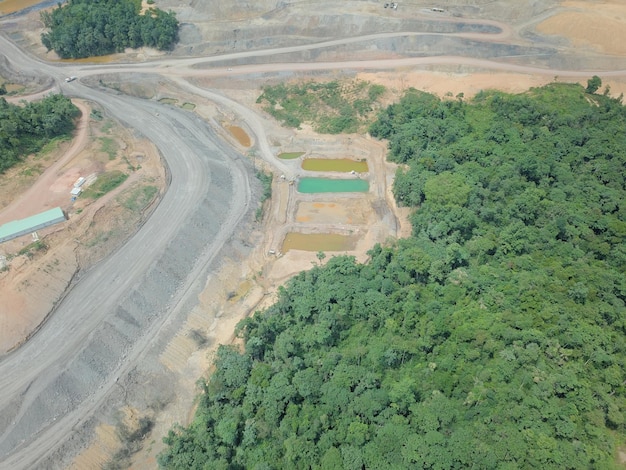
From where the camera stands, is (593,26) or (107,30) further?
(107,30)

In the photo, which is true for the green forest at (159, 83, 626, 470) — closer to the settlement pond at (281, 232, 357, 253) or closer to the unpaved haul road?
the settlement pond at (281, 232, 357, 253)

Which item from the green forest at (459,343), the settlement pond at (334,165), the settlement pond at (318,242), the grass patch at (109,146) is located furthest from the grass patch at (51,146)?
the green forest at (459,343)

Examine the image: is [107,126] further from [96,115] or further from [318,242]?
[318,242]

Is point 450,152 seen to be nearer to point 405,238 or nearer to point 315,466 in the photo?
point 405,238

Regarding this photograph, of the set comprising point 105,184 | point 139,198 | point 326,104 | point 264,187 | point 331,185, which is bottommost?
point 331,185

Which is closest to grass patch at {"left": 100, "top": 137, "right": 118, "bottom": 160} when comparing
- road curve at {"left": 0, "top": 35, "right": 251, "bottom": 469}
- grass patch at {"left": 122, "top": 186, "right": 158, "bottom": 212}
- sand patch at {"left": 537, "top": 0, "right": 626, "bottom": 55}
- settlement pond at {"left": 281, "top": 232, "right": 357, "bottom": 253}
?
road curve at {"left": 0, "top": 35, "right": 251, "bottom": 469}

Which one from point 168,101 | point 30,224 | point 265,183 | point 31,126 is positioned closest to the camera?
point 30,224

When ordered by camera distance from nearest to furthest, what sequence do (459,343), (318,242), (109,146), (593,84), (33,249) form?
(459,343) → (33,249) → (318,242) → (109,146) → (593,84)

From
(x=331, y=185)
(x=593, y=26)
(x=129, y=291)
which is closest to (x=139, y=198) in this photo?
(x=129, y=291)

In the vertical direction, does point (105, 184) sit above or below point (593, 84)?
below
